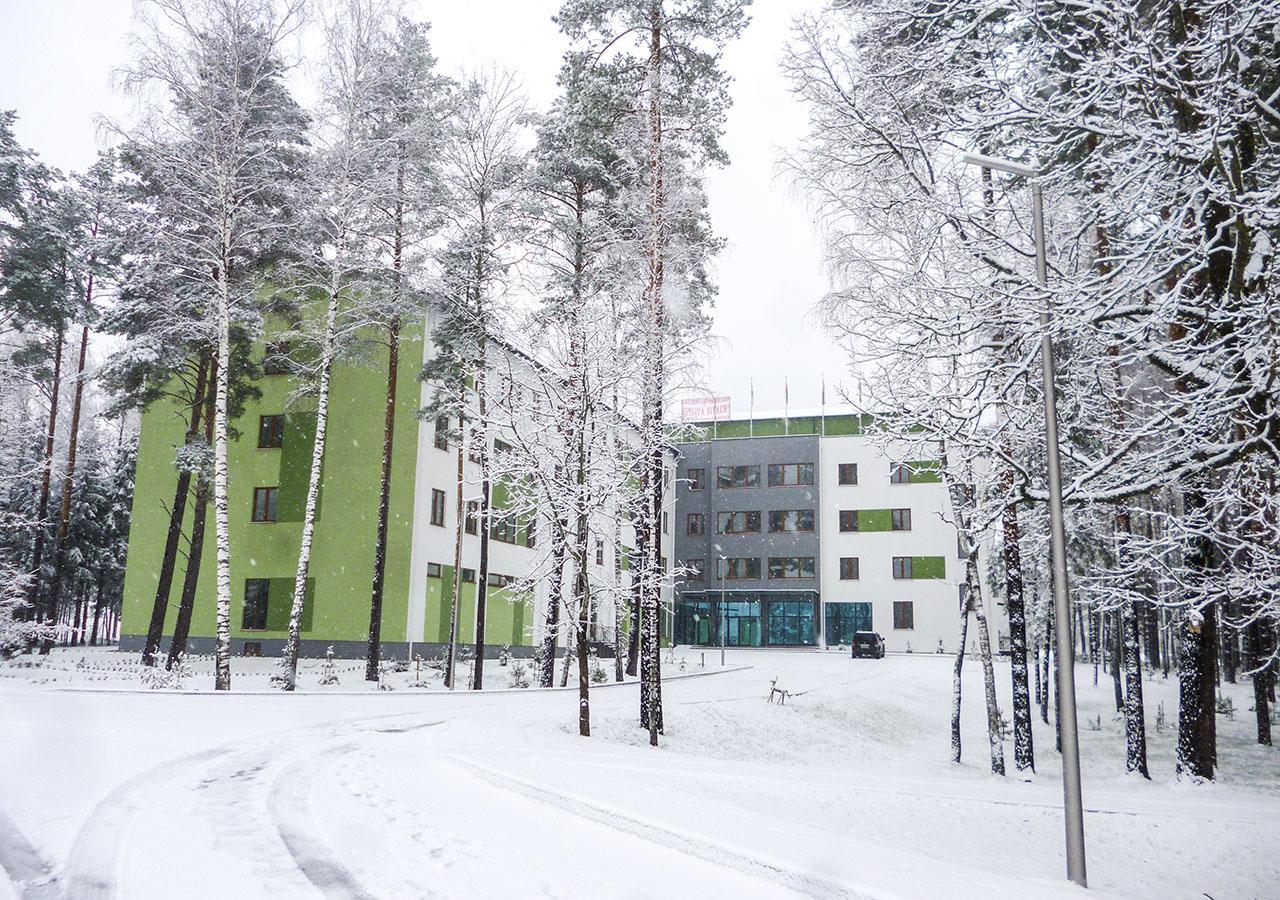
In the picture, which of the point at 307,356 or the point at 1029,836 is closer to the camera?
the point at 1029,836

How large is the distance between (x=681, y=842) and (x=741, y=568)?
55.1m

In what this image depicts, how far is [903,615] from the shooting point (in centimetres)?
5700

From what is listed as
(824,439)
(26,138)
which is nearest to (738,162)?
(26,138)

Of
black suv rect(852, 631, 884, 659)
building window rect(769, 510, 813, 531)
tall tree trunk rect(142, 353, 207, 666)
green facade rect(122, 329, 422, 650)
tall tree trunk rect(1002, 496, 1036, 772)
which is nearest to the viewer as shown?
tall tree trunk rect(1002, 496, 1036, 772)

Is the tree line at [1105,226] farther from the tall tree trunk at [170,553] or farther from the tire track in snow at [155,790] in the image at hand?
the tall tree trunk at [170,553]

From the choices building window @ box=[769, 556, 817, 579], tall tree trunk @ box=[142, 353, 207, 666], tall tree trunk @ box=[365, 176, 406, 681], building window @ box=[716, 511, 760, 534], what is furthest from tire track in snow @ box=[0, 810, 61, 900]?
building window @ box=[716, 511, 760, 534]

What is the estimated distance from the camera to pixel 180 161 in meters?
19.3

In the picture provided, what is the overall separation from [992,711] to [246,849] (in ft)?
50.9

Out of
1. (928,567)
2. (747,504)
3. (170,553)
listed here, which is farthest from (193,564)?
(928,567)

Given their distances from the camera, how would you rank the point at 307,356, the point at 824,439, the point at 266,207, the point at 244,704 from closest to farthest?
1. the point at 244,704
2. the point at 266,207
3. the point at 307,356
4. the point at 824,439

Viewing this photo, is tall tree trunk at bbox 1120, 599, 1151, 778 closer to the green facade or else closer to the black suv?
the green facade

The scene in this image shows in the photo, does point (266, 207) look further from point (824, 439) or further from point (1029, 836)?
point (824, 439)

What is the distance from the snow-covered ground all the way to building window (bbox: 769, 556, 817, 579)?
1579 inches

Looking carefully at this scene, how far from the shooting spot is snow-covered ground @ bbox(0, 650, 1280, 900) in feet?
21.1
